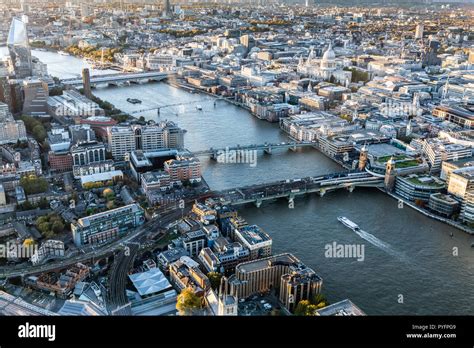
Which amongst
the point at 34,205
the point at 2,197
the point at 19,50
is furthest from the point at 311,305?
the point at 19,50

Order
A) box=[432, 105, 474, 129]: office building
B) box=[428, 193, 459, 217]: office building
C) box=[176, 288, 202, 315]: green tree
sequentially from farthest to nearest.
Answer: box=[432, 105, 474, 129]: office building
box=[428, 193, 459, 217]: office building
box=[176, 288, 202, 315]: green tree

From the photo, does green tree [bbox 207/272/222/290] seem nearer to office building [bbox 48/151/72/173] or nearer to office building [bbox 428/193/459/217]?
office building [bbox 428/193/459/217]

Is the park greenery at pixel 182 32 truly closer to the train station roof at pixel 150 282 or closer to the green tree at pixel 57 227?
the green tree at pixel 57 227

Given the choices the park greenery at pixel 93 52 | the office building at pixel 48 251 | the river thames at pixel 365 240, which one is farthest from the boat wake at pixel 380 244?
the park greenery at pixel 93 52

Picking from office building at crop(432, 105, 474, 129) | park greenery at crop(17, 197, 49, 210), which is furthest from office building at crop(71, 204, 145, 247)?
office building at crop(432, 105, 474, 129)
